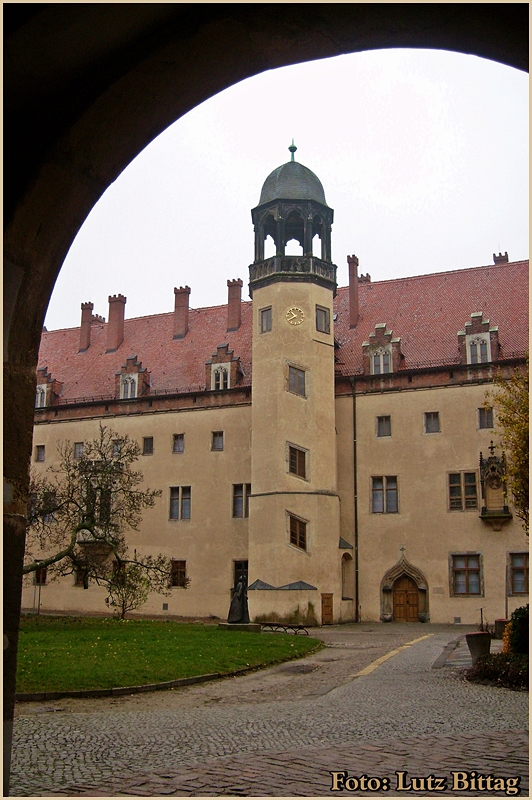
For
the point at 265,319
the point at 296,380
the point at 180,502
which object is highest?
the point at 265,319

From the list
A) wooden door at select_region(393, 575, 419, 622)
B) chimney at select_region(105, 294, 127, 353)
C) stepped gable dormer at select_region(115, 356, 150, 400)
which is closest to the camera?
wooden door at select_region(393, 575, 419, 622)

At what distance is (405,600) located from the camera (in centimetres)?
3641

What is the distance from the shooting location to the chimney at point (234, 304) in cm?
4606

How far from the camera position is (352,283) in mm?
43844

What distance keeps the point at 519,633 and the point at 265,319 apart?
2568 centimetres

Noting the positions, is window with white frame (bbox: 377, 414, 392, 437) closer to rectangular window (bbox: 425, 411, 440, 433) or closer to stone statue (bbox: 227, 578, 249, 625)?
rectangular window (bbox: 425, 411, 440, 433)

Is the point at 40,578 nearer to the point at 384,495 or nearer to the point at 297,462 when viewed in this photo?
the point at 297,462

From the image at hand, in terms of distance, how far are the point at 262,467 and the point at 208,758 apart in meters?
29.2

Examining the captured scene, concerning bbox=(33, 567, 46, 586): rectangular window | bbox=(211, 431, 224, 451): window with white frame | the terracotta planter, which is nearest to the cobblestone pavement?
the terracotta planter

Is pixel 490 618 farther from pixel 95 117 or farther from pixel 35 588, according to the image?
pixel 95 117

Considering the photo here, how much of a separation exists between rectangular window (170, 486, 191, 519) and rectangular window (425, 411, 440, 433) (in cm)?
1266

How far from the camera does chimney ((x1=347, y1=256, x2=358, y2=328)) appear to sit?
4312 cm

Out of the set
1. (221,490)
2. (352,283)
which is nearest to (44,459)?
(221,490)

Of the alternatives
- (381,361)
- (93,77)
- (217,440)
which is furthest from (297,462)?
(93,77)
